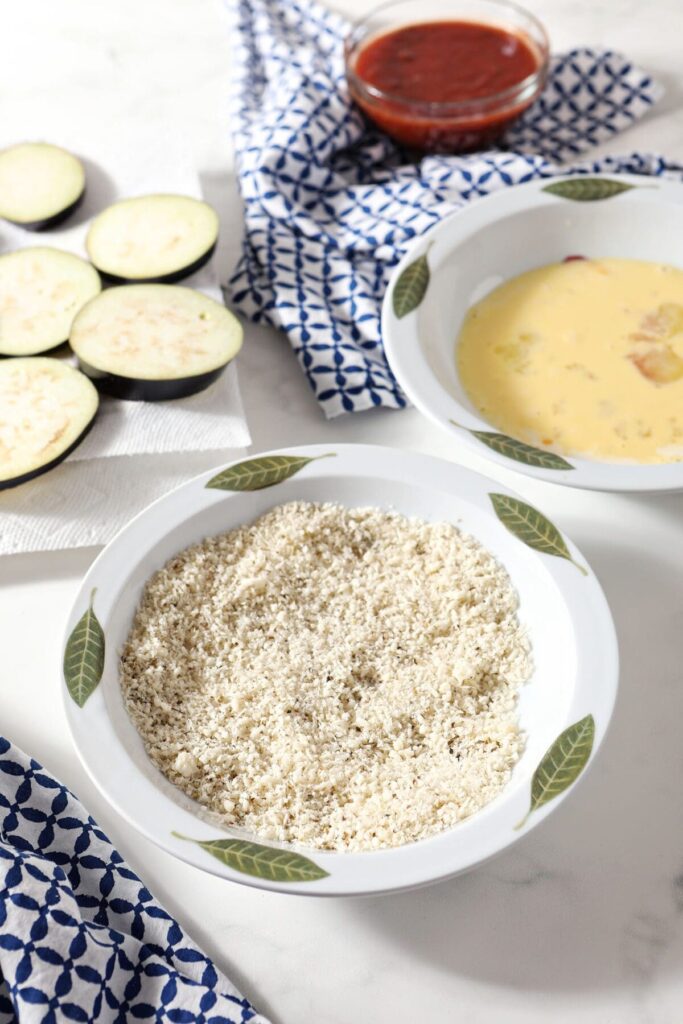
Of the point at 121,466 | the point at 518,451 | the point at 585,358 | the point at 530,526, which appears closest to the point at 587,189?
the point at 585,358

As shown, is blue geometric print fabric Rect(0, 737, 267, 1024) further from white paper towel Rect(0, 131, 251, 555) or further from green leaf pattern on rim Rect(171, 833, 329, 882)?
white paper towel Rect(0, 131, 251, 555)

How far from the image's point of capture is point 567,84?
2.00m

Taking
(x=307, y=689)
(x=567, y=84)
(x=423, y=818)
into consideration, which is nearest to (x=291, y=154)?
(x=567, y=84)

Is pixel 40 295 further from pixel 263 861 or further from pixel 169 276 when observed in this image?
pixel 263 861

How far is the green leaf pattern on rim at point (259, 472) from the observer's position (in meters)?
1.30

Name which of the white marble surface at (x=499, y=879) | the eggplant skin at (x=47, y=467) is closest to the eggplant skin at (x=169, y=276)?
the white marble surface at (x=499, y=879)

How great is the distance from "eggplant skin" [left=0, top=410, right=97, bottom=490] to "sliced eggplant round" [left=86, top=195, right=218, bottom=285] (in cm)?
29

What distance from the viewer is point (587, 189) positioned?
65.1 inches

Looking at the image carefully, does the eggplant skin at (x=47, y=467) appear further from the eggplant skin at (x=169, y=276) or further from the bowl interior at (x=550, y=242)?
the bowl interior at (x=550, y=242)

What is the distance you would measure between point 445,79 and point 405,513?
0.89 m

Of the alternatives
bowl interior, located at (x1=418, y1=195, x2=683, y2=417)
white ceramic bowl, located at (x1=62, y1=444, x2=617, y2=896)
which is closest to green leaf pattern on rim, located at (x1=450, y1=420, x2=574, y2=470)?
white ceramic bowl, located at (x1=62, y1=444, x2=617, y2=896)

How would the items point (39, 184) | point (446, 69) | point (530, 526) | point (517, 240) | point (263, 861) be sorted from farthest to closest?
1. point (446, 69)
2. point (39, 184)
3. point (517, 240)
4. point (530, 526)
5. point (263, 861)

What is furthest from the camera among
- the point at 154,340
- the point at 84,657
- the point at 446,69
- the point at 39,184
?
the point at 446,69

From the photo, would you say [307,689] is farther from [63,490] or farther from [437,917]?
[63,490]
